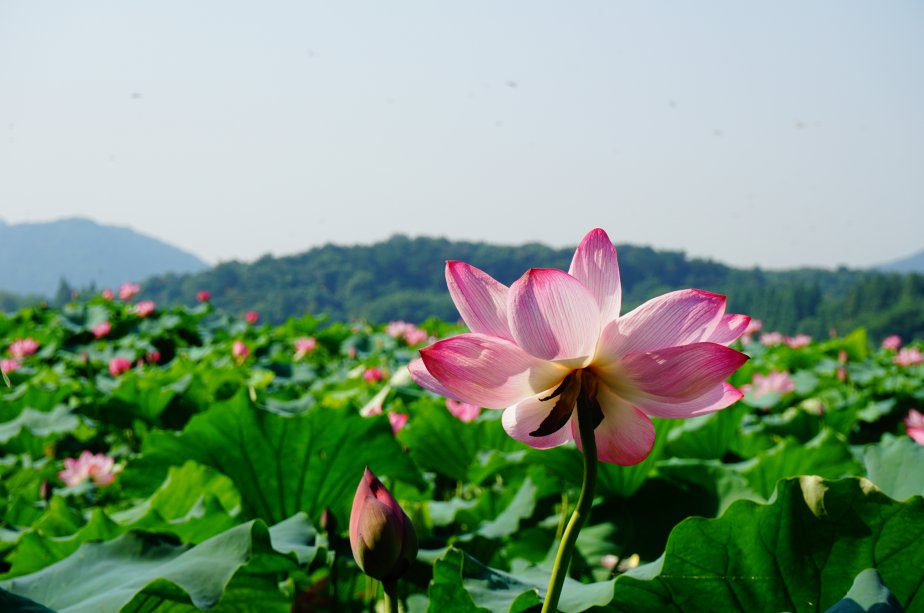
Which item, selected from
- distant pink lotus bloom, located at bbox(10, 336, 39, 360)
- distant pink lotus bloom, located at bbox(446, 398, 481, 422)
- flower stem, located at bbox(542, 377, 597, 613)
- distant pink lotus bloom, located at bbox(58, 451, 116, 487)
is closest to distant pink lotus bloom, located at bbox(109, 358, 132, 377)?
distant pink lotus bloom, located at bbox(10, 336, 39, 360)

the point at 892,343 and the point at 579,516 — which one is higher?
the point at 579,516

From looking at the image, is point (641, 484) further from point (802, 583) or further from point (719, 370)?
point (719, 370)

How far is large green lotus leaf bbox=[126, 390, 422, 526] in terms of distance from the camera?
1420mm

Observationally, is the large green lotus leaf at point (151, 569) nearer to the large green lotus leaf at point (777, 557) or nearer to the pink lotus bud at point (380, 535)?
the pink lotus bud at point (380, 535)

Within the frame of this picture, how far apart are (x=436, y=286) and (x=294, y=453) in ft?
192

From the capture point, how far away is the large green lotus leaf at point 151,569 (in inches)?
32.0

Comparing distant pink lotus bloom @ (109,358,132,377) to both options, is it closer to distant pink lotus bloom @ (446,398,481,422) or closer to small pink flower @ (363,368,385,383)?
small pink flower @ (363,368,385,383)

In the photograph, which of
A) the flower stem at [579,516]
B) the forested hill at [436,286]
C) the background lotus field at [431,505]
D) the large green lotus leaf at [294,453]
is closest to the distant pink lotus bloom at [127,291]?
the background lotus field at [431,505]

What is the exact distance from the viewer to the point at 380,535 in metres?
0.60

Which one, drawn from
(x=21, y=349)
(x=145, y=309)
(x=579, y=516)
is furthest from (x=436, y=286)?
(x=579, y=516)

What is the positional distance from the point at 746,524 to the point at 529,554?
35.4 inches

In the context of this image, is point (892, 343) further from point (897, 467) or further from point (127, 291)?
point (127, 291)

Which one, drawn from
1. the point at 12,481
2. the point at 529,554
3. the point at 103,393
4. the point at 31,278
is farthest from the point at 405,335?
the point at 31,278

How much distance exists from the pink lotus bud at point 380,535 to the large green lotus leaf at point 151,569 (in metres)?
0.28
